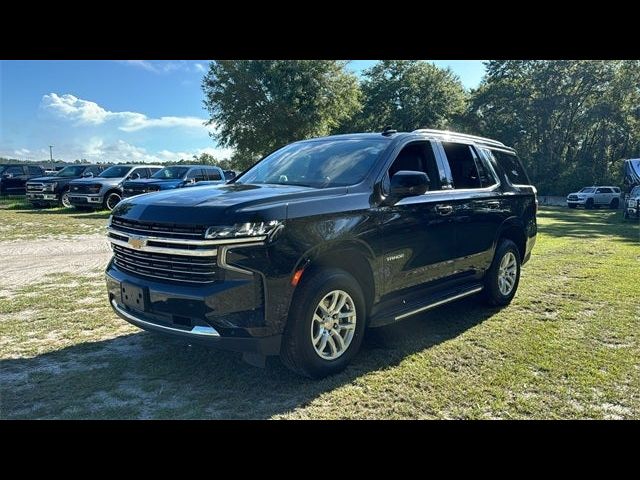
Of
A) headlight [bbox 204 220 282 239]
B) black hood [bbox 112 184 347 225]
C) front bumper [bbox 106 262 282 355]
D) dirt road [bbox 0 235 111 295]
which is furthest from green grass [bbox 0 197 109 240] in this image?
headlight [bbox 204 220 282 239]

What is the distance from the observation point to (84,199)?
57.1 feet

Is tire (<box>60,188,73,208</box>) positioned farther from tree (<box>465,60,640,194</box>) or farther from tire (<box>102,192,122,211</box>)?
tree (<box>465,60,640,194</box>)

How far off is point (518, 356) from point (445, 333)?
827 mm

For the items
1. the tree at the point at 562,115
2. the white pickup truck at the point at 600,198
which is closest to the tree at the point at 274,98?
the white pickup truck at the point at 600,198

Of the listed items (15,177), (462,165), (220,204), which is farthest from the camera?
(15,177)

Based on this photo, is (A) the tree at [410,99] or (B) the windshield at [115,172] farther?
(A) the tree at [410,99]

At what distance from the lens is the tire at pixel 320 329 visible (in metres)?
3.40

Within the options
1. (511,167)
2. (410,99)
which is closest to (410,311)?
(511,167)

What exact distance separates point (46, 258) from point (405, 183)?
7.44m

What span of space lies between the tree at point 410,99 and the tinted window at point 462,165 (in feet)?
137

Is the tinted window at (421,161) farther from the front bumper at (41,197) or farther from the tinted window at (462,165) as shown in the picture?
the front bumper at (41,197)

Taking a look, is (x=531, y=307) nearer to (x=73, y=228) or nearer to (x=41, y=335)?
(x=41, y=335)

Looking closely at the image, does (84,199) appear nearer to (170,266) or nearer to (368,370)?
(170,266)
